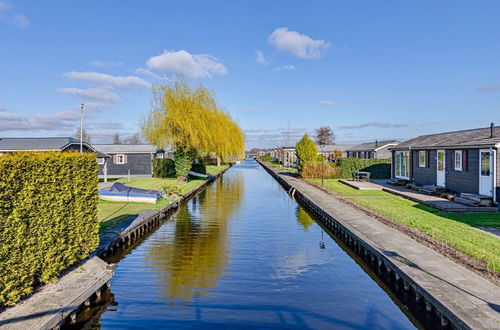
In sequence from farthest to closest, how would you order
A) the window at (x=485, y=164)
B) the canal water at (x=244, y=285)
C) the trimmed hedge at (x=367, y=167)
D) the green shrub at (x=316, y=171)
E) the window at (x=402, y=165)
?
the green shrub at (x=316, y=171), the trimmed hedge at (x=367, y=167), the window at (x=402, y=165), the window at (x=485, y=164), the canal water at (x=244, y=285)

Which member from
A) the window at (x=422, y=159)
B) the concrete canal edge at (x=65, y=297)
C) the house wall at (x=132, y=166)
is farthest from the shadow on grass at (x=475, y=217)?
the house wall at (x=132, y=166)

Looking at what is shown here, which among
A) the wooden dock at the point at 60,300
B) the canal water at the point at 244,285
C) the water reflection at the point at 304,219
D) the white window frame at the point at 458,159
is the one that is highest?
the white window frame at the point at 458,159

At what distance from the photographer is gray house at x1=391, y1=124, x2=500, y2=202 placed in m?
17.8

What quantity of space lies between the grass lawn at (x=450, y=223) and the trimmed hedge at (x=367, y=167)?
1697 cm

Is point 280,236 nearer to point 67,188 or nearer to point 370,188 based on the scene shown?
point 67,188

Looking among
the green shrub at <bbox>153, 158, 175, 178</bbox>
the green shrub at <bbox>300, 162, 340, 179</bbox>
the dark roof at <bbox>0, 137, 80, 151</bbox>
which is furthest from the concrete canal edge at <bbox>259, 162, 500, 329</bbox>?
the green shrub at <bbox>153, 158, 175, 178</bbox>

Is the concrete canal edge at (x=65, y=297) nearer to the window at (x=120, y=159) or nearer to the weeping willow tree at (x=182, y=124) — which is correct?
the weeping willow tree at (x=182, y=124)

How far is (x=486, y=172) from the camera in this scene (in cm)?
1820

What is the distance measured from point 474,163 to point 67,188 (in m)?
19.2

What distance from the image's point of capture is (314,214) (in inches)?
799

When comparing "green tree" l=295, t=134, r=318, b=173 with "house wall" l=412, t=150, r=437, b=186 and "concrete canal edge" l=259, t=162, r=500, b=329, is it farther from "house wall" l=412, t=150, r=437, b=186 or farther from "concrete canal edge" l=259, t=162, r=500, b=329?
"concrete canal edge" l=259, t=162, r=500, b=329

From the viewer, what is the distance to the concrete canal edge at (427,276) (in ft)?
21.0

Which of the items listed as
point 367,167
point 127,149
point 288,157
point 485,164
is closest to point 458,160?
point 485,164

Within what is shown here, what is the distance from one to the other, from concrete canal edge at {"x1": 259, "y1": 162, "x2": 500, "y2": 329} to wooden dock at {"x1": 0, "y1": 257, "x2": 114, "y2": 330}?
22.5 ft
